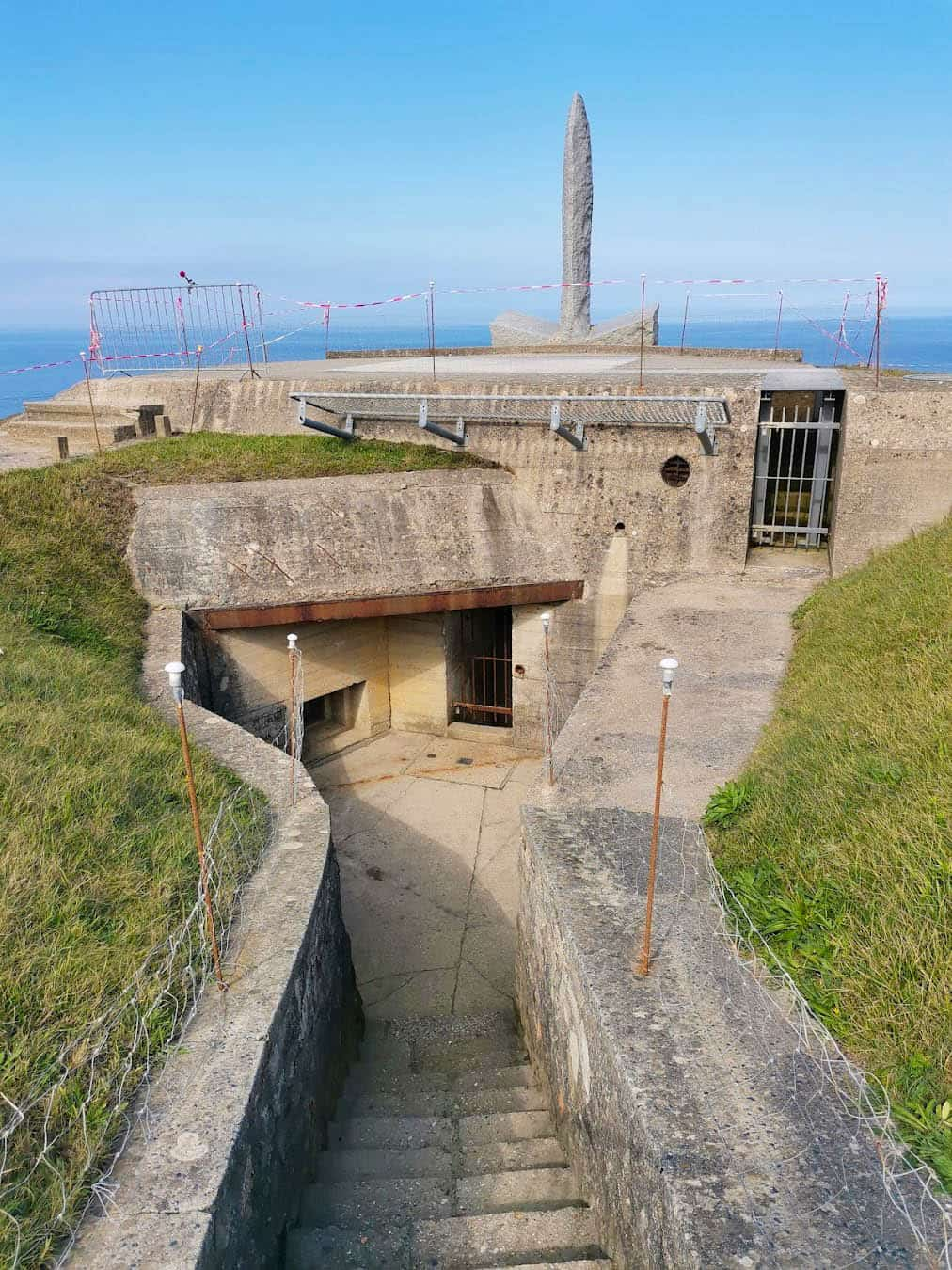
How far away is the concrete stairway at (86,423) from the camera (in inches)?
465

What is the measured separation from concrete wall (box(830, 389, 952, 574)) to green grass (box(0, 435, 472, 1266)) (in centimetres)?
689

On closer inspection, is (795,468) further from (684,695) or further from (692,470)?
(684,695)

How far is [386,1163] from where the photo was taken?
4223mm

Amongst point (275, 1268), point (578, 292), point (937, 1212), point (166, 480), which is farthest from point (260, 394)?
point (937, 1212)

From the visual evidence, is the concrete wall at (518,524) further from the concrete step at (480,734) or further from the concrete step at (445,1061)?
the concrete step at (445,1061)

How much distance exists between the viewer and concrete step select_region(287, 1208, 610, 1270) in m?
3.44

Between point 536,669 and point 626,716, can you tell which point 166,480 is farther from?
point 626,716

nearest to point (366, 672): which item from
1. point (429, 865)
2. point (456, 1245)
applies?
point (429, 865)

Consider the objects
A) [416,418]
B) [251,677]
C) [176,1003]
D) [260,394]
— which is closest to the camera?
[176,1003]

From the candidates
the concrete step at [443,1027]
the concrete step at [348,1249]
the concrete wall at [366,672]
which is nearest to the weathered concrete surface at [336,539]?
the concrete wall at [366,672]

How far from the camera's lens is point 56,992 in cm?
348

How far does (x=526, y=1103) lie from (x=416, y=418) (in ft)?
25.3

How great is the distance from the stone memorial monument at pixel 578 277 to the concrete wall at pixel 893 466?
920 centimetres

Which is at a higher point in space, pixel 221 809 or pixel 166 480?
pixel 166 480
